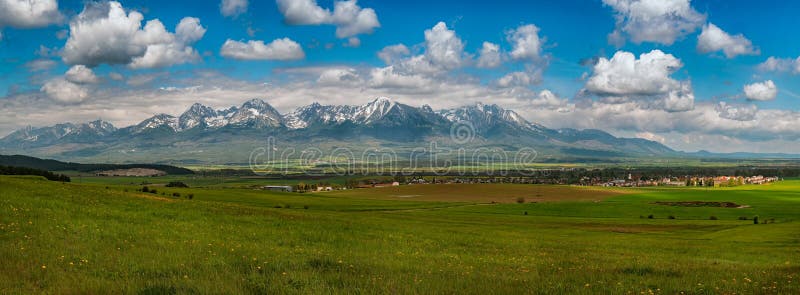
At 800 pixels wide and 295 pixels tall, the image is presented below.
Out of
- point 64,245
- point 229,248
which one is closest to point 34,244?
point 64,245

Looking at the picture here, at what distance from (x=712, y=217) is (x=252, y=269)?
96.6 m

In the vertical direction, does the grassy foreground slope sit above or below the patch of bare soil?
above

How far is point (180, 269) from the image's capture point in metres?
15.2

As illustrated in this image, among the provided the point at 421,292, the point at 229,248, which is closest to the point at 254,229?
the point at 229,248

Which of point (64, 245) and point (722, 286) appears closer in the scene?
point (722, 286)

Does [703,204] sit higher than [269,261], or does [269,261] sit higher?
[269,261]

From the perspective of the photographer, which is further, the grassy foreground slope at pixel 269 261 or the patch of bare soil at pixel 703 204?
the patch of bare soil at pixel 703 204

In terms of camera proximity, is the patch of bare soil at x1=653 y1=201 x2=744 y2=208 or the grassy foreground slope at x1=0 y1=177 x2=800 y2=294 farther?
the patch of bare soil at x1=653 y1=201 x2=744 y2=208

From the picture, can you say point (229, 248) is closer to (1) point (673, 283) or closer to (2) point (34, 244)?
(2) point (34, 244)

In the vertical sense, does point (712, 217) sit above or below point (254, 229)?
below

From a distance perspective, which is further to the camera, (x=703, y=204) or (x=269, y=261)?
(x=703, y=204)

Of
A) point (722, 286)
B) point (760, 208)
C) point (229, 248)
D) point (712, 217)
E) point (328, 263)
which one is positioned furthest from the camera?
point (760, 208)

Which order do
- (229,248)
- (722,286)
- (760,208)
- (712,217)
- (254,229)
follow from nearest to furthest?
1. (722,286)
2. (229,248)
3. (254,229)
4. (712,217)
5. (760,208)

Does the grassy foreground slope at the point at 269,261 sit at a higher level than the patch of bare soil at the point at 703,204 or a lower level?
higher
